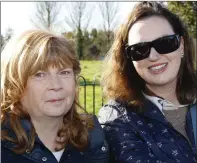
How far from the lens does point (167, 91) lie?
8.84ft

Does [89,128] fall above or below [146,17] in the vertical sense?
below

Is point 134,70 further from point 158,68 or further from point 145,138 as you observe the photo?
point 145,138

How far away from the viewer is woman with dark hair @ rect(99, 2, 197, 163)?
2.35 metres

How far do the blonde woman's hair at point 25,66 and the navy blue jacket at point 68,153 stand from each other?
0.11 ft

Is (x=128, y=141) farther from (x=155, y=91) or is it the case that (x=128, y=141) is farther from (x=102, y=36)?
(x=102, y=36)

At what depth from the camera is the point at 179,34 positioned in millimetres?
2713

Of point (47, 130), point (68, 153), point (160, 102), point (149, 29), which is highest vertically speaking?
point (149, 29)

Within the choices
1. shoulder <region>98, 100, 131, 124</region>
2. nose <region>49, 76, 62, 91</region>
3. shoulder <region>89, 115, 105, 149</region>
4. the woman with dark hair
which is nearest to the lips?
the woman with dark hair

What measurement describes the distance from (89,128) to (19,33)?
2.52ft

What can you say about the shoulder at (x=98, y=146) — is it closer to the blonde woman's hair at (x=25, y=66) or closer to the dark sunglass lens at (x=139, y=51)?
the blonde woman's hair at (x=25, y=66)

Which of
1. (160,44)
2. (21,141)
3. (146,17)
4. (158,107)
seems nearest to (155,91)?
(158,107)

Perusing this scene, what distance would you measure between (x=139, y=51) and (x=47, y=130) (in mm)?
812

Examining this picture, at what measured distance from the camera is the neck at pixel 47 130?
2.24 metres

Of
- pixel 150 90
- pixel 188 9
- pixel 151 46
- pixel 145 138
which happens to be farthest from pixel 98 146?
pixel 188 9
